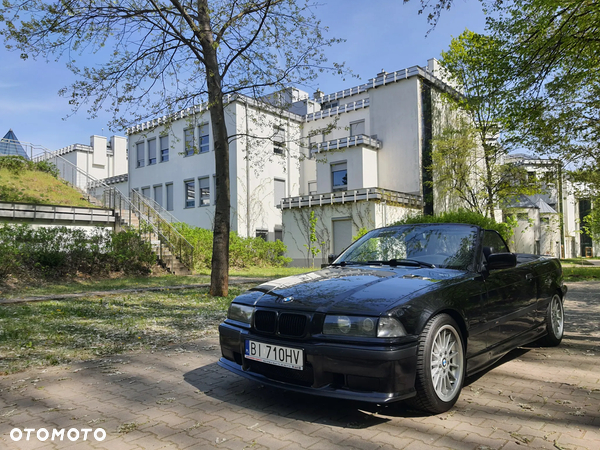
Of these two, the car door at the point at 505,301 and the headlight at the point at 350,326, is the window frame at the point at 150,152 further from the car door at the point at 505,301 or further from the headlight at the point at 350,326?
the headlight at the point at 350,326

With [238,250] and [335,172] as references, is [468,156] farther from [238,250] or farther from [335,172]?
[238,250]

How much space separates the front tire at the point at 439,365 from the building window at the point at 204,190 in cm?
2770

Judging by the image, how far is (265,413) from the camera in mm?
3426

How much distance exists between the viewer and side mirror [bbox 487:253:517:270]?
13.5 feet

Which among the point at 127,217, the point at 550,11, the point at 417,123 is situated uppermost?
the point at 417,123

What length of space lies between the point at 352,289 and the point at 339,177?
25399mm

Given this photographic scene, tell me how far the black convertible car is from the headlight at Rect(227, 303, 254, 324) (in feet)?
0.03

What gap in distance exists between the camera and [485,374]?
4461 millimetres

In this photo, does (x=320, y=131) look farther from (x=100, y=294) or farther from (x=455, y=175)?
(x=455, y=175)

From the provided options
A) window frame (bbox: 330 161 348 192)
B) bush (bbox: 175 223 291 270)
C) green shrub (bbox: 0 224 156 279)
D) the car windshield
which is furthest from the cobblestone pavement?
window frame (bbox: 330 161 348 192)

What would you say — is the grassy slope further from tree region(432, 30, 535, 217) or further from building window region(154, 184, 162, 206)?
tree region(432, 30, 535, 217)

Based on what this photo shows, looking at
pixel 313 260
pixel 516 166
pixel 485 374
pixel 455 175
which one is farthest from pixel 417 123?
pixel 485 374

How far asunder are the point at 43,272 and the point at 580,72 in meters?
15.7

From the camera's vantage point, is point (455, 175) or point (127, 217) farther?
point (455, 175)
